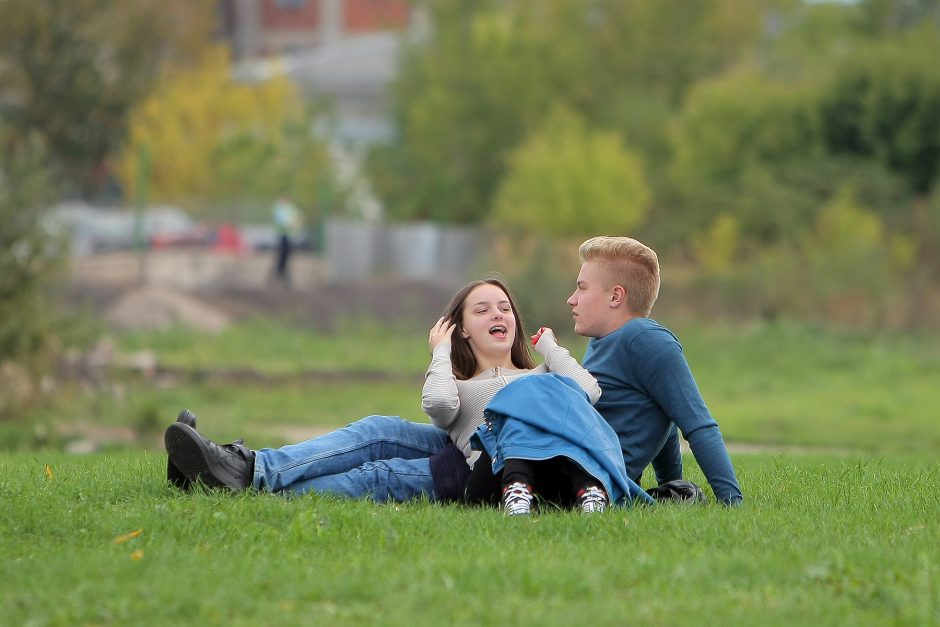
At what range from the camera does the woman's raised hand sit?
276 inches

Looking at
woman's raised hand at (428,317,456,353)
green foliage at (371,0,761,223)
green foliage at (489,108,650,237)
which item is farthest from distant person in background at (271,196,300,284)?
woman's raised hand at (428,317,456,353)

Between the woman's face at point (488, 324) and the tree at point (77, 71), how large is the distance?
4089cm

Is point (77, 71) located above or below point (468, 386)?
above

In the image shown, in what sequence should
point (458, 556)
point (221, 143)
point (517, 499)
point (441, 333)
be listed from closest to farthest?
point (458, 556) < point (517, 499) < point (441, 333) < point (221, 143)

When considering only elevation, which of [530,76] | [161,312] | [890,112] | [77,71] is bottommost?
[161,312]

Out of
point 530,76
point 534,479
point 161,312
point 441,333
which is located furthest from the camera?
point 530,76

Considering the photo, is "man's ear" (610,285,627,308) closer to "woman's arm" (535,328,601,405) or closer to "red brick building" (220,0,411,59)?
"woman's arm" (535,328,601,405)

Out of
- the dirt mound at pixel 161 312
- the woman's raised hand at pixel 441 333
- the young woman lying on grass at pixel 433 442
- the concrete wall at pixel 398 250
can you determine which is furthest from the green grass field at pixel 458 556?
the concrete wall at pixel 398 250

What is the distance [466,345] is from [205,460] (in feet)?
4.66

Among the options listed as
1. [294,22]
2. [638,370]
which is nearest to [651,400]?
[638,370]

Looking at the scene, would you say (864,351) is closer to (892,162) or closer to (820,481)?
(892,162)

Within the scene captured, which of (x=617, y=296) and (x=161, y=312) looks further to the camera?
(x=161, y=312)

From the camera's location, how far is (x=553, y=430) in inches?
248

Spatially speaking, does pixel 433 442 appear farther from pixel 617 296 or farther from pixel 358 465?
pixel 617 296
